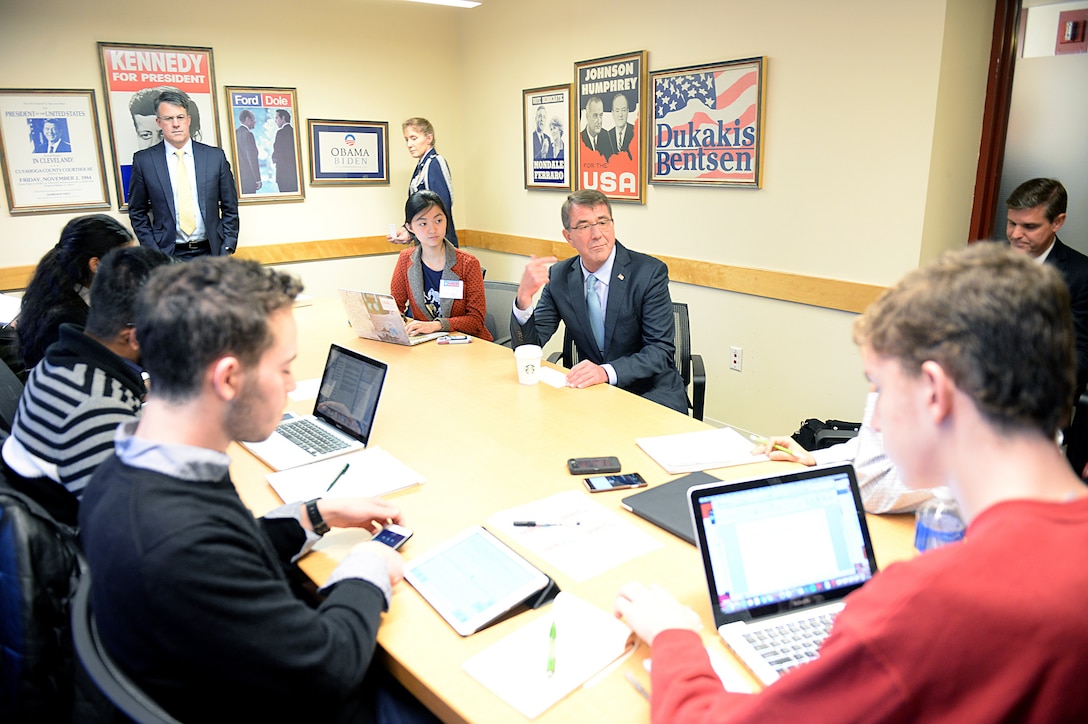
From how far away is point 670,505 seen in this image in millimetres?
1642

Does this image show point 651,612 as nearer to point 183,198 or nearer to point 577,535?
point 577,535

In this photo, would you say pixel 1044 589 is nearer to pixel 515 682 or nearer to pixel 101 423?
pixel 515 682

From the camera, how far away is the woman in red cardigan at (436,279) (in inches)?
137

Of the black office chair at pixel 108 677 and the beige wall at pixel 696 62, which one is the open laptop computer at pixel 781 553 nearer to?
the black office chair at pixel 108 677

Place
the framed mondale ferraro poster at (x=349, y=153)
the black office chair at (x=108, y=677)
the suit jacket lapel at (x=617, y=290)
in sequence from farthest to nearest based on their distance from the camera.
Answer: the framed mondale ferraro poster at (x=349, y=153), the suit jacket lapel at (x=617, y=290), the black office chair at (x=108, y=677)

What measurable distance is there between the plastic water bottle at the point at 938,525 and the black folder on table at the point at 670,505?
1.42ft

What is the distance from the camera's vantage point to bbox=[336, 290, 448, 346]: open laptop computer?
3.12 m

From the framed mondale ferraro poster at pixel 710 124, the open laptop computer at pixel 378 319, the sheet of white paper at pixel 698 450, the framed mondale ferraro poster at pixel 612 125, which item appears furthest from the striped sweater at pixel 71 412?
the framed mondale ferraro poster at pixel 612 125

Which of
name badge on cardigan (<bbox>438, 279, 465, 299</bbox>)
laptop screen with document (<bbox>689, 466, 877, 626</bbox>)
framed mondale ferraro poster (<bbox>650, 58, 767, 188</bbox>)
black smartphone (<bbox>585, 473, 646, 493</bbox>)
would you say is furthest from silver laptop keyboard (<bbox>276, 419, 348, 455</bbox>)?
framed mondale ferraro poster (<bbox>650, 58, 767, 188</bbox>)

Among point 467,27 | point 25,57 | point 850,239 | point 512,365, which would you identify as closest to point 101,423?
point 512,365

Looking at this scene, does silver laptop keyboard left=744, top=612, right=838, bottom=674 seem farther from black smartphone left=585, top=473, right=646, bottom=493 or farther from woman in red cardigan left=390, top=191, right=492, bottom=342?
woman in red cardigan left=390, top=191, right=492, bottom=342

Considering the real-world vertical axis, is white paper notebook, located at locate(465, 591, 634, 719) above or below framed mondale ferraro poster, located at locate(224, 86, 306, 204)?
below

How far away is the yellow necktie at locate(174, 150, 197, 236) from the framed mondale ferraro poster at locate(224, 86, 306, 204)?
476 mm

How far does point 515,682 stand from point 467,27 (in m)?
5.63
